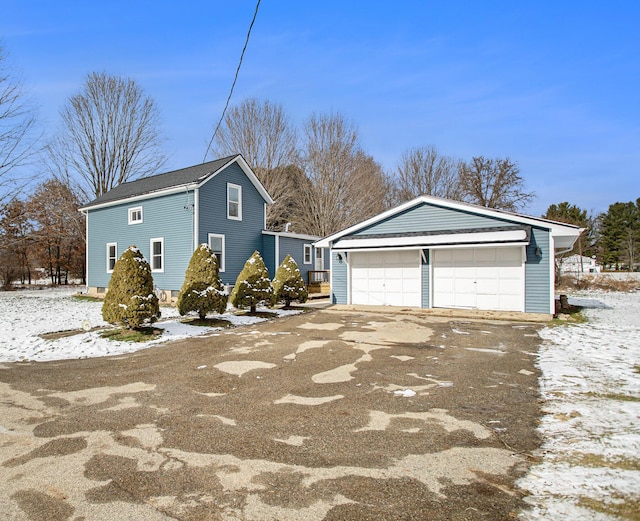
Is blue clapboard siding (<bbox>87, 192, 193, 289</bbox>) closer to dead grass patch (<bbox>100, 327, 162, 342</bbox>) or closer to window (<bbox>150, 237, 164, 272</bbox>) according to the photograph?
window (<bbox>150, 237, 164, 272</bbox>)

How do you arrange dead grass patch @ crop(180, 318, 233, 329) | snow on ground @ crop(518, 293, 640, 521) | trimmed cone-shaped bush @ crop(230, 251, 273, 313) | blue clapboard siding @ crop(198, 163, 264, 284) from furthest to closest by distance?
blue clapboard siding @ crop(198, 163, 264, 284), trimmed cone-shaped bush @ crop(230, 251, 273, 313), dead grass patch @ crop(180, 318, 233, 329), snow on ground @ crop(518, 293, 640, 521)

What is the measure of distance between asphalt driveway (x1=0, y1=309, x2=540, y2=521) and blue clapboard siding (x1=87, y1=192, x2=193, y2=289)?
375 inches

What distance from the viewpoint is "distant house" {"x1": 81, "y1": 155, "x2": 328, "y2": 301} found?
1655 centimetres

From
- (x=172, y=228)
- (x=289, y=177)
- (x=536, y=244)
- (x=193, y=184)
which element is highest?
(x=289, y=177)

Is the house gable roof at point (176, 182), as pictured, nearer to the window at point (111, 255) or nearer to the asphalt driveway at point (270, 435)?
the window at point (111, 255)

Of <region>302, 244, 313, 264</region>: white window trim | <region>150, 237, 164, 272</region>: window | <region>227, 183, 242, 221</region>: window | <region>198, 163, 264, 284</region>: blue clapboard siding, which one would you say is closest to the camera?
<region>198, 163, 264, 284</region>: blue clapboard siding

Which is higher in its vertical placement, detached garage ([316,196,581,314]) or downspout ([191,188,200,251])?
downspout ([191,188,200,251])

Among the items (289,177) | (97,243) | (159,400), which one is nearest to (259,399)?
(159,400)

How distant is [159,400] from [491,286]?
11286 mm

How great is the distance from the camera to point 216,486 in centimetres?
298

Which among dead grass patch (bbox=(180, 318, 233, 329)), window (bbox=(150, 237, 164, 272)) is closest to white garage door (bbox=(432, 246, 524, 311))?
dead grass patch (bbox=(180, 318, 233, 329))

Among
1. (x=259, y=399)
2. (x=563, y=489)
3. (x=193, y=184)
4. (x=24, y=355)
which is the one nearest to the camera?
(x=563, y=489)

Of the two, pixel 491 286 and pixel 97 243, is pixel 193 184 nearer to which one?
pixel 97 243

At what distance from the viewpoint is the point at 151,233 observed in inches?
701
